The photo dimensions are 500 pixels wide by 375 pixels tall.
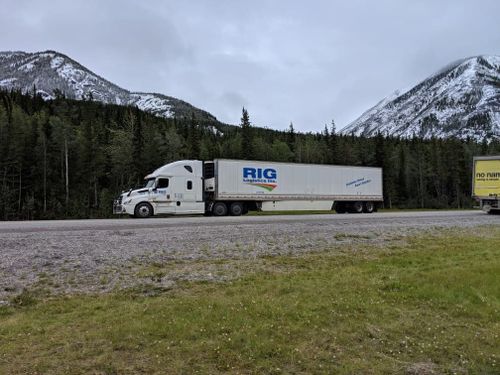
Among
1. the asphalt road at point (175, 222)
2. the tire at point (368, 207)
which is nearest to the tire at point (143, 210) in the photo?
the asphalt road at point (175, 222)

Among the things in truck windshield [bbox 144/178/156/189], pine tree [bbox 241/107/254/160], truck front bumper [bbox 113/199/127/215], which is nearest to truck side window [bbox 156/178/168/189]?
truck windshield [bbox 144/178/156/189]

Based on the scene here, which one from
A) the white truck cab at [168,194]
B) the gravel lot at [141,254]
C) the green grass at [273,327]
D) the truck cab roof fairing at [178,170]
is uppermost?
the truck cab roof fairing at [178,170]

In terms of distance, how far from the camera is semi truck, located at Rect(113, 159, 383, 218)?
101 ft

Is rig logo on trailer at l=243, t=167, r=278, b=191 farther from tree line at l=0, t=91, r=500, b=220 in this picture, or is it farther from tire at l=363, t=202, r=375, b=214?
tree line at l=0, t=91, r=500, b=220

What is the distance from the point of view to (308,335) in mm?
6055

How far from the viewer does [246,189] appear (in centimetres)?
3394

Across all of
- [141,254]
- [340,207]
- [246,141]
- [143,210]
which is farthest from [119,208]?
[246,141]

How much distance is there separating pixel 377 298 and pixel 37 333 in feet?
17.9

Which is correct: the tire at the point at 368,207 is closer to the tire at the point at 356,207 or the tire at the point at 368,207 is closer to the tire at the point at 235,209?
the tire at the point at 356,207

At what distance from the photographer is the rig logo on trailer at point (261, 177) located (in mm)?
34156

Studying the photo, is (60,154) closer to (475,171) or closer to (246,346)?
(475,171)

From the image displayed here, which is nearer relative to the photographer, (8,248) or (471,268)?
(471,268)

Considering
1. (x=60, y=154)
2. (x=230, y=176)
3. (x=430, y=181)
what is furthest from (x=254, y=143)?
(x=230, y=176)

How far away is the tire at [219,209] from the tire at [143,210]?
483 centimetres
